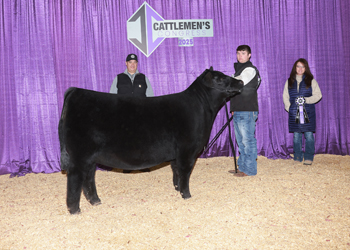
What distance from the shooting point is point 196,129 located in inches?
122

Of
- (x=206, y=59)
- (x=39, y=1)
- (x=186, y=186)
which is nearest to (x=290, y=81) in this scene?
(x=206, y=59)

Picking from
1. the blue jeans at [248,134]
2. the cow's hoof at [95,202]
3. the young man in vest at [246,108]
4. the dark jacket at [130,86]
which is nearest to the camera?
the cow's hoof at [95,202]

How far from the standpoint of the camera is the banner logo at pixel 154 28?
5.19 metres

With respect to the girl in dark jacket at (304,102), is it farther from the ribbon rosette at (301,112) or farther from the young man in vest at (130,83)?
the young man in vest at (130,83)

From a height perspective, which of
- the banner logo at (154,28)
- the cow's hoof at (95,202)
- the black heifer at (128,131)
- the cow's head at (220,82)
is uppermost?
the banner logo at (154,28)

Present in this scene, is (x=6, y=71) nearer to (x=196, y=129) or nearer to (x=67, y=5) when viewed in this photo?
(x=67, y=5)

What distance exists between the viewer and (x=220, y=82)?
10.8ft

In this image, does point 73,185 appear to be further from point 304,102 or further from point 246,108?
point 304,102

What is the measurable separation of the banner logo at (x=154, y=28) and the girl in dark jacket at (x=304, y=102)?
1773 millimetres

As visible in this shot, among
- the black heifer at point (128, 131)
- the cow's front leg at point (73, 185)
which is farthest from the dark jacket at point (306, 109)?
the cow's front leg at point (73, 185)

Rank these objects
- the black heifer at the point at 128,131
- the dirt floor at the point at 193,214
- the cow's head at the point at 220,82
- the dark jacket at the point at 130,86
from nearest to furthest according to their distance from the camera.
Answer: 1. the dirt floor at the point at 193,214
2. the black heifer at the point at 128,131
3. the cow's head at the point at 220,82
4. the dark jacket at the point at 130,86

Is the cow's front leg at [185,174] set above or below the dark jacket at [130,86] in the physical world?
below

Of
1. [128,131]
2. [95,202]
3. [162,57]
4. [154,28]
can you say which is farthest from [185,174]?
[154,28]

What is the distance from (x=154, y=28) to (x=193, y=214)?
372 centimetres
